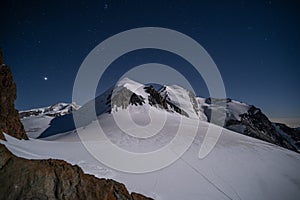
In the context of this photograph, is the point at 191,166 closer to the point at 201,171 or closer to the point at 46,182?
the point at 201,171

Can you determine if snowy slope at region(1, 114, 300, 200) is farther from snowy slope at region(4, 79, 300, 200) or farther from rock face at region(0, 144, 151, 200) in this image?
rock face at region(0, 144, 151, 200)

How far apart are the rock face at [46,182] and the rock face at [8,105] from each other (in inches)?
288

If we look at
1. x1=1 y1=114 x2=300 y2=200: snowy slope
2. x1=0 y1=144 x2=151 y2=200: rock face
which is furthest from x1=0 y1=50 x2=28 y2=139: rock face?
x1=0 y1=144 x2=151 y2=200: rock face

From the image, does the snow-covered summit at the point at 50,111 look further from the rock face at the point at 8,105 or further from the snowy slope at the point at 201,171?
the snowy slope at the point at 201,171

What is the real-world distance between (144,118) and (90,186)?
70.3 ft

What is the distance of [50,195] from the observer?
6.75 m

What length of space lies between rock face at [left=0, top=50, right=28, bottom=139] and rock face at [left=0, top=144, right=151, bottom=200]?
731cm

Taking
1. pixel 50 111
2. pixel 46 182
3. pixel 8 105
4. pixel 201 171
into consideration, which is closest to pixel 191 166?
pixel 201 171

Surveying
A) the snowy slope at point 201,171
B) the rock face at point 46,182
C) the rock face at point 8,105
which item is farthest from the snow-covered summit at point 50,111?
the rock face at point 46,182

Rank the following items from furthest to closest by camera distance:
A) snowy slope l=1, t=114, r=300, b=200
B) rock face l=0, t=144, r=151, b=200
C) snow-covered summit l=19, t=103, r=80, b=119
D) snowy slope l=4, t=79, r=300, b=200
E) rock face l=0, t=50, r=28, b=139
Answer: snow-covered summit l=19, t=103, r=80, b=119
rock face l=0, t=50, r=28, b=139
snowy slope l=4, t=79, r=300, b=200
snowy slope l=1, t=114, r=300, b=200
rock face l=0, t=144, r=151, b=200

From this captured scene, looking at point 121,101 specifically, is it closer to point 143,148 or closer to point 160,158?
point 143,148

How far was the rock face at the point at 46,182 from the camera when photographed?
6348 millimetres

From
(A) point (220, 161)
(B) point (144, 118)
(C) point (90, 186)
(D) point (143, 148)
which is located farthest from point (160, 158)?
(B) point (144, 118)

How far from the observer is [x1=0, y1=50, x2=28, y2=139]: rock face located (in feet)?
42.6
